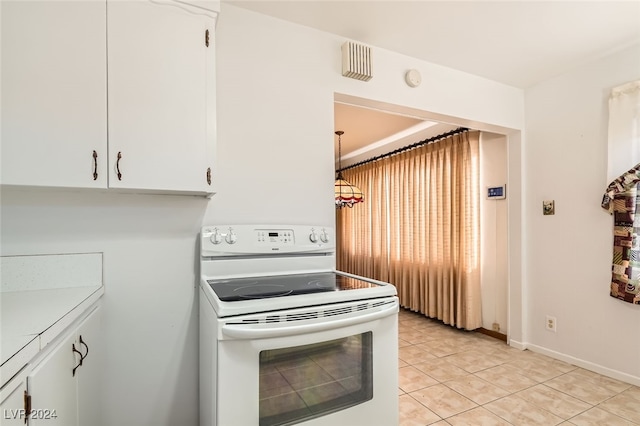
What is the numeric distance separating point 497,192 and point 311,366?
284 cm

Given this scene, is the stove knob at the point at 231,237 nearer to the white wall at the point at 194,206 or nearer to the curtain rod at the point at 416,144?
the white wall at the point at 194,206

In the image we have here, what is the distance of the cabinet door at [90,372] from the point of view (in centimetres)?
120

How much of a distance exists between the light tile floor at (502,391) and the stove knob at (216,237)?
1519mm

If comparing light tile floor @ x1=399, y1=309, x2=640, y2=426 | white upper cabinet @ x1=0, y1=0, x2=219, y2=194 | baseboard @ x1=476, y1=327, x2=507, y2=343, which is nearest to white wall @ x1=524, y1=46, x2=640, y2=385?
light tile floor @ x1=399, y1=309, x2=640, y2=426

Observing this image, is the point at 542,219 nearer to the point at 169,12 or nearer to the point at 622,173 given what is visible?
the point at 622,173

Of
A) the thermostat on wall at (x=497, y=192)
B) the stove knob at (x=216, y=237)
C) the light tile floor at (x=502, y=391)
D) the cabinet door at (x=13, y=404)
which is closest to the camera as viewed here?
the cabinet door at (x=13, y=404)

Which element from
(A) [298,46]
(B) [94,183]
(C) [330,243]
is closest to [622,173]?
(C) [330,243]

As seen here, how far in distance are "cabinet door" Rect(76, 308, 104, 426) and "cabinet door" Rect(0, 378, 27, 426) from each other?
434 mm

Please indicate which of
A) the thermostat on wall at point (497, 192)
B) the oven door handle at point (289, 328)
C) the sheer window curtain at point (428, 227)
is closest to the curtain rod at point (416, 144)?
the sheer window curtain at point (428, 227)

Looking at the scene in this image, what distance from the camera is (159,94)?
139cm

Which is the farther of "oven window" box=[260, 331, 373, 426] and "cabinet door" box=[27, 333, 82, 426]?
"oven window" box=[260, 331, 373, 426]

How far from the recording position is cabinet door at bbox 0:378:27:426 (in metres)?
0.68

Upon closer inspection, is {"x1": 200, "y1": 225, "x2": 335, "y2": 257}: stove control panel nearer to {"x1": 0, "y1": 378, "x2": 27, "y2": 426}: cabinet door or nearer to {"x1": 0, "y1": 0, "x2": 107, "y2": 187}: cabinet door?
{"x1": 0, "y1": 0, "x2": 107, "y2": 187}: cabinet door

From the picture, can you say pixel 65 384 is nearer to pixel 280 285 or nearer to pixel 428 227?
pixel 280 285
